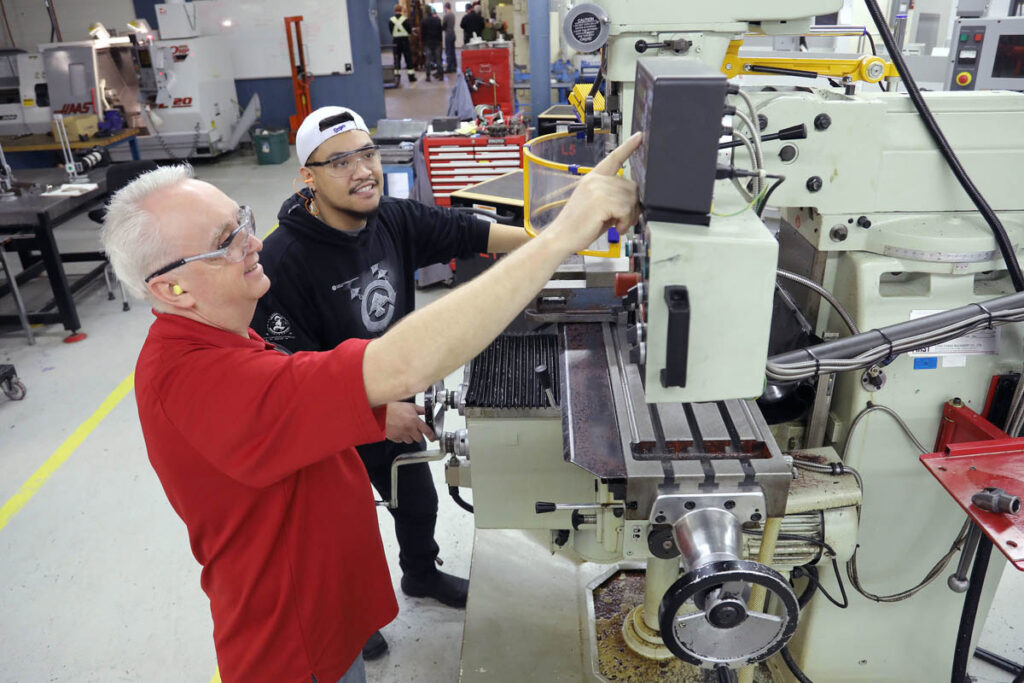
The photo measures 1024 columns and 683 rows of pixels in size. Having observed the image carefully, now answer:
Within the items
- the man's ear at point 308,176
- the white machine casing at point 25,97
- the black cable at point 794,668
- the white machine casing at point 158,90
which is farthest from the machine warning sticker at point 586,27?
the white machine casing at point 25,97

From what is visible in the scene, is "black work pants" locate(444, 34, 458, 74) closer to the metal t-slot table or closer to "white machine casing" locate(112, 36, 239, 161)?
"white machine casing" locate(112, 36, 239, 161)

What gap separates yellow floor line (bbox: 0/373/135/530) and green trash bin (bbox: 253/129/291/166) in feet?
13.3

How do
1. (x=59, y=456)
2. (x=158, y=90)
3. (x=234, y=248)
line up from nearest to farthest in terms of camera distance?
1. (x=234, y=248)
2. (x=59, y=456)
3. (x=158, y=90)

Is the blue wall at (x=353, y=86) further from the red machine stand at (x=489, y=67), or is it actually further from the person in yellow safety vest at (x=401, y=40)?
the person in yellow safety vest at (x=401, y=40)

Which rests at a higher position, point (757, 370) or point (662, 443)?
point (757, 370)

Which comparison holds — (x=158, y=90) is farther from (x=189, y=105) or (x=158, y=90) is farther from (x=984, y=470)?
(x=984, y=470)

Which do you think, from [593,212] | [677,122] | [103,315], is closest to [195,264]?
[593,212]

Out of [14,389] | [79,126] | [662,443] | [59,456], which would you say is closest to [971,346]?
[662,443]

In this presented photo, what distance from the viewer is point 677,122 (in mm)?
794

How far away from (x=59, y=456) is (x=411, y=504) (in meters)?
1.69

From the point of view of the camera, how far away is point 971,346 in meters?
1.27

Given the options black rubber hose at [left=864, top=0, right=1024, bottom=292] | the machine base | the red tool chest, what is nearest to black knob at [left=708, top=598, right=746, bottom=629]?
black rubber hose at [left=864, top=0, right=1024, bottom=292]

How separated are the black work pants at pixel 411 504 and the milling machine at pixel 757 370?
0.40 metres

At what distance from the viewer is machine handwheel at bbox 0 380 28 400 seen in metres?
3.19
